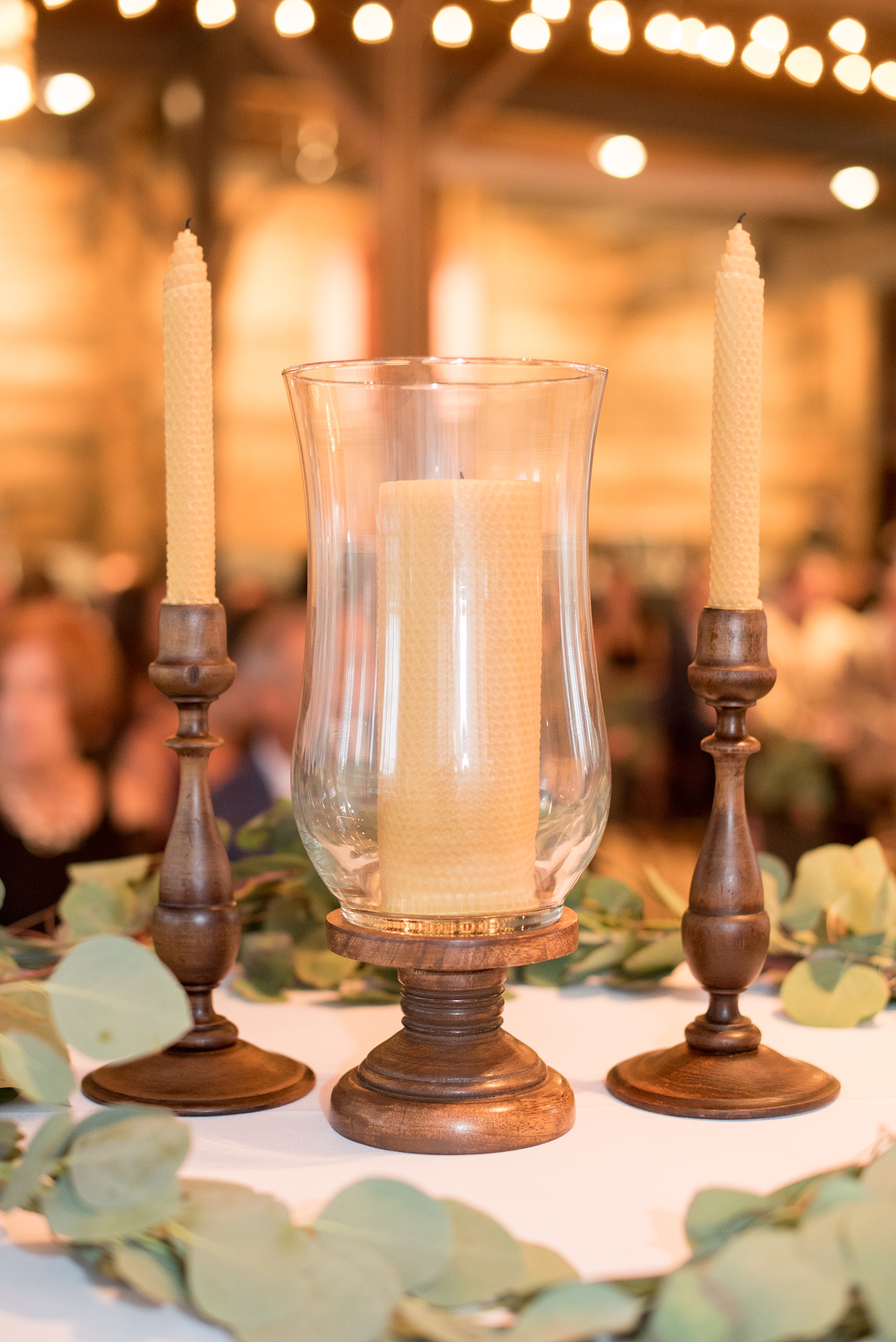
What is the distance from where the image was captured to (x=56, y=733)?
2.28 m

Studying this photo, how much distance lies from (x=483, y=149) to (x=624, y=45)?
3.76m

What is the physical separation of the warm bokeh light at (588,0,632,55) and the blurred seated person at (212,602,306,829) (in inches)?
36.7

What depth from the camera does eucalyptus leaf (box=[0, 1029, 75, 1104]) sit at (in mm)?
521

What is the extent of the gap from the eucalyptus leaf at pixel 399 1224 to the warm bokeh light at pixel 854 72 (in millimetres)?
2270

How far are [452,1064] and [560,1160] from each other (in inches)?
2.5

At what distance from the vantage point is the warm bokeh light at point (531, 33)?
1880mm

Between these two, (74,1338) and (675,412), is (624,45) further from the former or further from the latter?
(675,412)

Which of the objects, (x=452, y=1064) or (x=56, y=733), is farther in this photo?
(x=56, y=733)

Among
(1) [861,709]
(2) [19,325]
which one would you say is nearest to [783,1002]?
(1) [861,709]

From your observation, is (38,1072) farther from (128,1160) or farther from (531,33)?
(531,33)

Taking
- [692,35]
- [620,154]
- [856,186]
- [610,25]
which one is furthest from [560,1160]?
[856,186]

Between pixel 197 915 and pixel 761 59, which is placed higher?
pixel 761 59

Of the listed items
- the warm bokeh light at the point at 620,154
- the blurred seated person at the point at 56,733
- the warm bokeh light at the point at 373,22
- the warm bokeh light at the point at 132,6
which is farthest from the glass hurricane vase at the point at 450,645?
the warm bokeh light at the point at 620,154

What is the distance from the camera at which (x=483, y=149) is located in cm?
547
